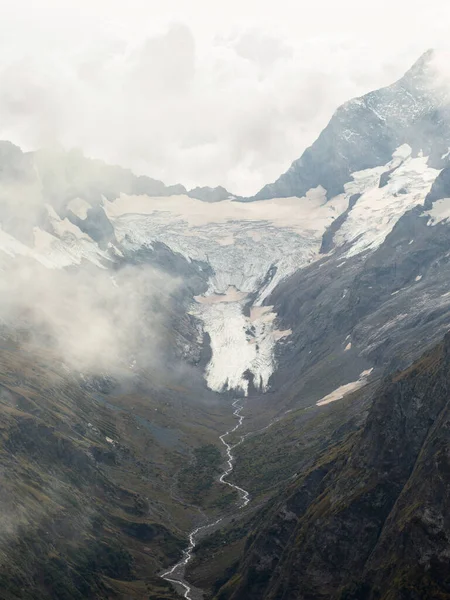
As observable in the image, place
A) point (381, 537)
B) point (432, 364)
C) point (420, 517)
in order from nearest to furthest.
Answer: point (420, 517) → point (381, 537) → point (432, 364)

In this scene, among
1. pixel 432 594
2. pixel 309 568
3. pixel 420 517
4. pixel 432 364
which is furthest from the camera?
pixel 432 364

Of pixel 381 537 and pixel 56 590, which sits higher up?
pixel 56 590

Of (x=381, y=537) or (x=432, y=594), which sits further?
(x=381, y=537)

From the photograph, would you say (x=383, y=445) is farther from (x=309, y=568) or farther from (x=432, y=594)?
(x=432, y=594)

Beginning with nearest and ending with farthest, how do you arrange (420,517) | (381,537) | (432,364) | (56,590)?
(420,517) → (381,537) → (432,364) → (56,590)

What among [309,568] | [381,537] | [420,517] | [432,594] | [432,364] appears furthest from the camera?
[432,364]

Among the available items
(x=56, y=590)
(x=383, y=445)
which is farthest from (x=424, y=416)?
(x=56, y=590)

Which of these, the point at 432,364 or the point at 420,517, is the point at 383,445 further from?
the point at 420,517

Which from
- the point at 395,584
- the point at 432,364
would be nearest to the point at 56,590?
the point at 395,584

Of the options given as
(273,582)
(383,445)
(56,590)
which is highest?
(56,590)
